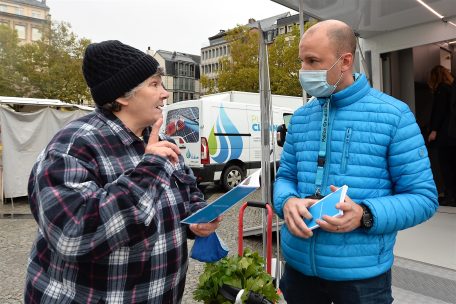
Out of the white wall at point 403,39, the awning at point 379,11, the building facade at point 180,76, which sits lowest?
the white wall at point 403,39

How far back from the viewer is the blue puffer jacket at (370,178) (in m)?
1.49

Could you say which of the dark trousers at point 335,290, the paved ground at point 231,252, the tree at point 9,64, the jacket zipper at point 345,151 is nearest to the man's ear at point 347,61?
the jacket zipper at point 345,151

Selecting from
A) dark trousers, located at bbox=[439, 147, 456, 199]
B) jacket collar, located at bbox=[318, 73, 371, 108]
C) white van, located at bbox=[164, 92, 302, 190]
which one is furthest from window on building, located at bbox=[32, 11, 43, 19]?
jacket collar, located at bbox=[318, 73, 371, 108]

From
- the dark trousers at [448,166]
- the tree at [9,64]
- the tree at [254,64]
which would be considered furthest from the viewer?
the tree at [254,64]

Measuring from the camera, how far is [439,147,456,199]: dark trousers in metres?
5.55

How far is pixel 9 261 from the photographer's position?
196 inches

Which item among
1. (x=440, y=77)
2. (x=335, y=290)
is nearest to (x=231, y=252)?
(x=335, y=290)

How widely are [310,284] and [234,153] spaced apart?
28.6 ft

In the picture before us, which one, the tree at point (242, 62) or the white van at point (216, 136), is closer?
the white van at point (216, 136)

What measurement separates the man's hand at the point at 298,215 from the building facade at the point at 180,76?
73.6 m

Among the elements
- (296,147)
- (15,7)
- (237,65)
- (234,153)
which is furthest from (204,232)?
(15,7)

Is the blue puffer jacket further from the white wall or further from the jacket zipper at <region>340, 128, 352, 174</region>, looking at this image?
the white wall

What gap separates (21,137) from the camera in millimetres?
8867

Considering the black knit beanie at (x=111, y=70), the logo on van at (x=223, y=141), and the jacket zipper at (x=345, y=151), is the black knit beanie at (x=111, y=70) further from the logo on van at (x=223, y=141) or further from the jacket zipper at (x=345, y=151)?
the logo on van at (x=223, y=141)
